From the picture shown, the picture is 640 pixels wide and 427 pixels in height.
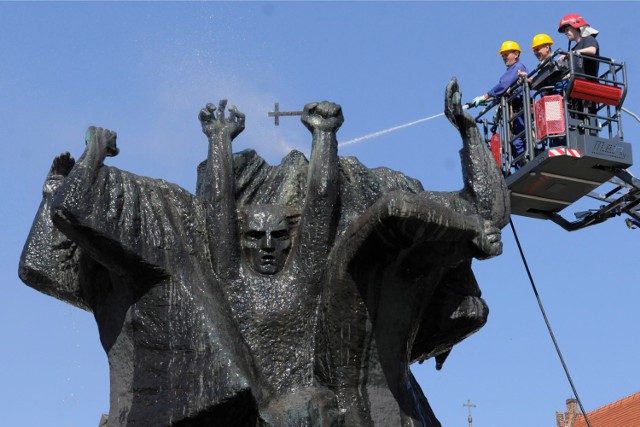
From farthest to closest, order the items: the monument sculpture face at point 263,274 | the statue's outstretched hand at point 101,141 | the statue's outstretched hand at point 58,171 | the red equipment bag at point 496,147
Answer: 1. the red equipment bag at point 496,147
2. the statue's outstretched hand at point 58,171
3. the statue's outstretched hand at point 101,141
4. the monument sculpture face at point 263,274

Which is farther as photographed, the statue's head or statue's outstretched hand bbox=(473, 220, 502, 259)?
the statue's head

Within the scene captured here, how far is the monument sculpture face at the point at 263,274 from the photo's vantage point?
12.1 m

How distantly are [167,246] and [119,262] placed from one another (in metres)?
0.38

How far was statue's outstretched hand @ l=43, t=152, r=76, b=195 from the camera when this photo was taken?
13.1 m

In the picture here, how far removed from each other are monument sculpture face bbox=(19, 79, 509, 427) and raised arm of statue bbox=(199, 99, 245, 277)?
0.01m

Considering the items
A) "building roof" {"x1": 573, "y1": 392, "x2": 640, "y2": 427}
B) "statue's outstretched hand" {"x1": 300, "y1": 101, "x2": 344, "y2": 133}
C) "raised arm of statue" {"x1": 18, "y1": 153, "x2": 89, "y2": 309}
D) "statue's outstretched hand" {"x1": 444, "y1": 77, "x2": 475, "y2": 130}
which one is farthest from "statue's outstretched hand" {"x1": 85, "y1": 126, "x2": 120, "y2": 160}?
"building roof" {"x1": 573, "y1": 392, "x2": 640, "y2": 427}

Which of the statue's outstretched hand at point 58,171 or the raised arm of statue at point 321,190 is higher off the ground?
the statue's outstretched hand at point 58,171

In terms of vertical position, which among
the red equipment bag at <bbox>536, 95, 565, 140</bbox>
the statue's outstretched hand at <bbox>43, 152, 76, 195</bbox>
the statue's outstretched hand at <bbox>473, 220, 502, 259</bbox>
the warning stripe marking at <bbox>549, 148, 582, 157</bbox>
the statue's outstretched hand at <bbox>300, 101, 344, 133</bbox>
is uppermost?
the red equipment bag at <bbox>536, 95, 565, 140</bbox>

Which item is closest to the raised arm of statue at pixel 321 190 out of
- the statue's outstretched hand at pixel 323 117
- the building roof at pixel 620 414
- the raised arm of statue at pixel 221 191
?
the statue's outstretched hand at pixel 323 117

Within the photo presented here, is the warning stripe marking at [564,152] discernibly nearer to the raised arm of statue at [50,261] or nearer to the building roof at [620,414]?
the raised arm of statue at [50,261]

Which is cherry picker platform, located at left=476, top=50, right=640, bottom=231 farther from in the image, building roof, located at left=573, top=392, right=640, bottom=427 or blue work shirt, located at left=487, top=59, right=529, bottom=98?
building roof, located at left=573, top=392, right=640, bottom=427

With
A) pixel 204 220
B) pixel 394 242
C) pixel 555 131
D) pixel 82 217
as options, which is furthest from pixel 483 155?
pixel 555 131

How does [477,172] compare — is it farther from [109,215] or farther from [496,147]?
[496,147]

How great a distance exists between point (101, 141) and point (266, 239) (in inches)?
56.7
